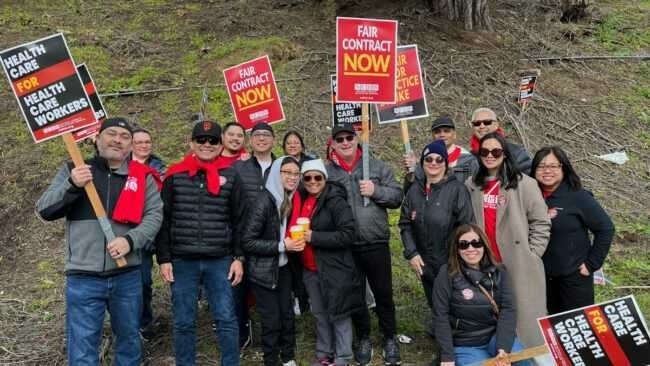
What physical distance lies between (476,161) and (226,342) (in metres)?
2.63

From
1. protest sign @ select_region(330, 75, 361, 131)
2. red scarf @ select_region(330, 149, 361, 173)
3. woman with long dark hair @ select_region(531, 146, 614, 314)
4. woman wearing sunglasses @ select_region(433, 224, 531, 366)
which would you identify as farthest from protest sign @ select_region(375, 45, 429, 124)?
woman wearing sunglasses @ select_region(433, 224, 531, 366)

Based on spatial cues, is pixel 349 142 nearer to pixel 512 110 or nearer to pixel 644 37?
pixel 512 110

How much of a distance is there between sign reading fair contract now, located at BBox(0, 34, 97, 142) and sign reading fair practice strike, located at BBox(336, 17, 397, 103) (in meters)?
2.22

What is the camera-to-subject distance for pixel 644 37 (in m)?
12.9

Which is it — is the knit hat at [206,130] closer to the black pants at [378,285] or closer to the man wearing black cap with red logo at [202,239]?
the man wearing black cap with red logo at [202,239]

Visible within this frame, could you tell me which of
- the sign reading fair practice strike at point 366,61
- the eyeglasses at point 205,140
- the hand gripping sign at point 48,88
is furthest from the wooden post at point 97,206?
the sign reading fair practice strike at point 366,61

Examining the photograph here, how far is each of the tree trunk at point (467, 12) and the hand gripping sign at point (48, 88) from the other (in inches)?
375

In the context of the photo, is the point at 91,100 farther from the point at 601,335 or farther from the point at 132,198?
the point at 601,335

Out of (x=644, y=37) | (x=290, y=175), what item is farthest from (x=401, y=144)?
(x=644, y=37)

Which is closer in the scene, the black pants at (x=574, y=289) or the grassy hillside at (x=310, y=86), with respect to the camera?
the black pants at (x=574, y=289)

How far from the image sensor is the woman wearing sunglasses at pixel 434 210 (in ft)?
14.2

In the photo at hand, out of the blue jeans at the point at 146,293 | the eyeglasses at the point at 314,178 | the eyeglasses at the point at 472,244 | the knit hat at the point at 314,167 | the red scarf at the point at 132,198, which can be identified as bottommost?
the eyeglasses at the point at 472,244

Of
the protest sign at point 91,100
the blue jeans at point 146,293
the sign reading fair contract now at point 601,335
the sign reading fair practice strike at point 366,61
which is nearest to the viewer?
the sign reading fair contract now at point 601,335

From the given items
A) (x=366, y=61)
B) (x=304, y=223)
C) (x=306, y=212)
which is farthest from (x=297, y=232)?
(x=366, y=61)
